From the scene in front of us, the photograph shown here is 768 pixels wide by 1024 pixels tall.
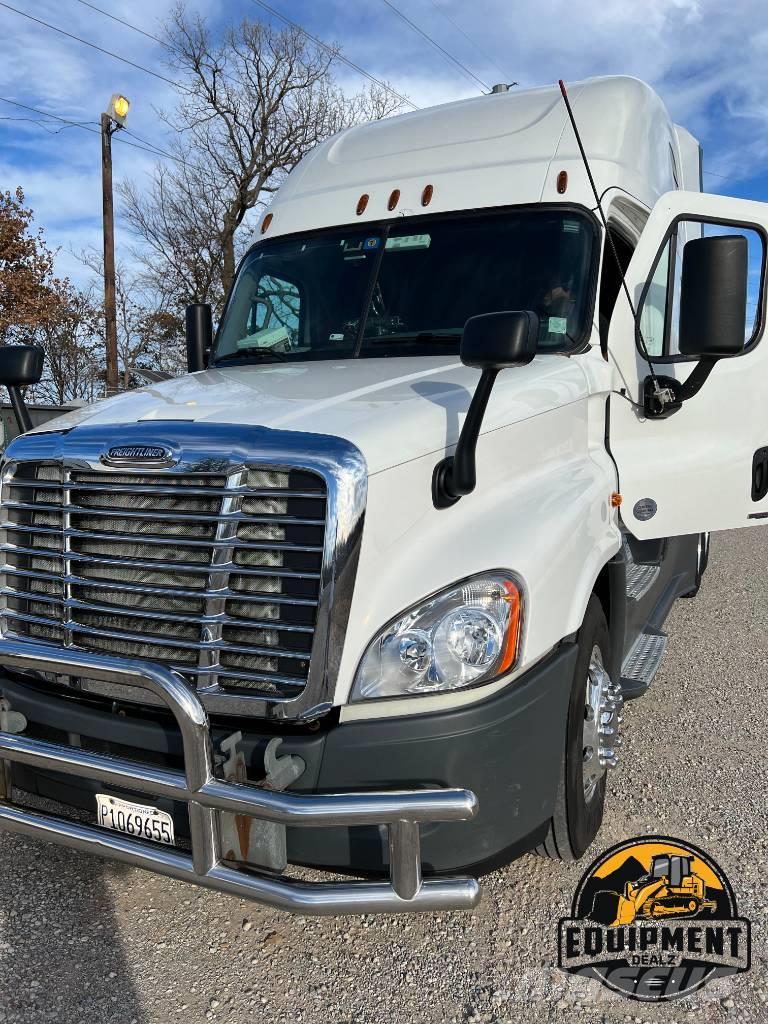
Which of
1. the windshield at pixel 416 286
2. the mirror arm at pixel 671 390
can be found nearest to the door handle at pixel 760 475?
the mirror arm at pixel 671 390

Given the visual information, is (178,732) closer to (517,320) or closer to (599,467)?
(517,320)

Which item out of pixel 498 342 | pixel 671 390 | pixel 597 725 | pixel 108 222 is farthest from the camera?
pixel 108 222

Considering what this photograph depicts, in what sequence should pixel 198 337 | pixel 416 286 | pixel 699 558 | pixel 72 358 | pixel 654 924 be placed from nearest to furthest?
1. pixel 654 924
2. pixel 416 286
3. pixel 198 337
4. pixel 699 558
5. pixel 72 358

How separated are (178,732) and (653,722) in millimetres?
3128

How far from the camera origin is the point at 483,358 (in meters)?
2.65

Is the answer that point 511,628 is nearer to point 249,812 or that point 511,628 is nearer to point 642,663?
point 249,812

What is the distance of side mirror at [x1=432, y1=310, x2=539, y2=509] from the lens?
2635mm

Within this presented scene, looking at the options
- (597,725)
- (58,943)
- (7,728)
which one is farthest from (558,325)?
(58,943)

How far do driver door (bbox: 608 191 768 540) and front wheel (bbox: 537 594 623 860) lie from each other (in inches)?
27.6

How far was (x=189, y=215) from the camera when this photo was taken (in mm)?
27938

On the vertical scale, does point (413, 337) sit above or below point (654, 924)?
above

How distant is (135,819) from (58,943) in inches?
26.9

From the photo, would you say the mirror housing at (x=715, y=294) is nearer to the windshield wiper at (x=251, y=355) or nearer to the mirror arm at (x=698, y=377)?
the mirror arm at (x=698, y=377)

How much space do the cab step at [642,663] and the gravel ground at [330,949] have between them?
50 centimetres
